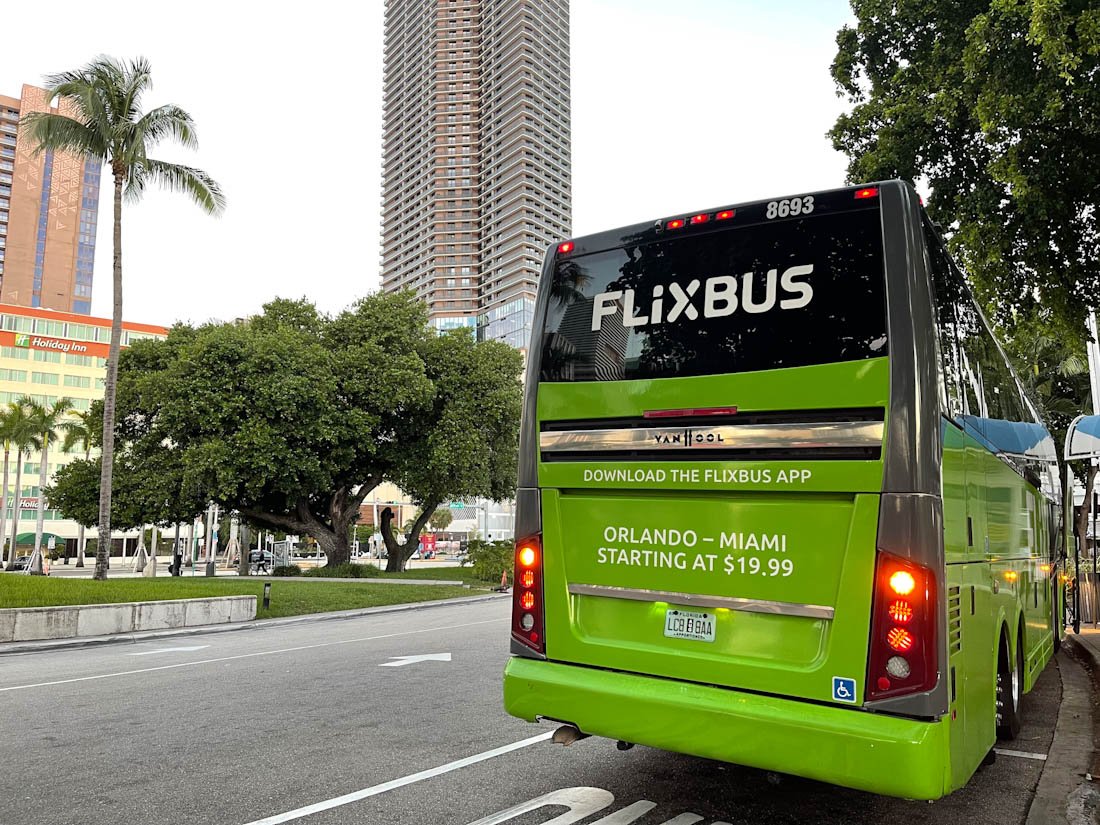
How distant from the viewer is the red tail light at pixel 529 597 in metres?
5.34

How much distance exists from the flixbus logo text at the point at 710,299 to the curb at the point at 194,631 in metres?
13.1

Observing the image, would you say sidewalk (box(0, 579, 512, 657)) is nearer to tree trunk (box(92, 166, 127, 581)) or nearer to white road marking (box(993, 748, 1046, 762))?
tree trunk (box(92, 166, 127, 581))

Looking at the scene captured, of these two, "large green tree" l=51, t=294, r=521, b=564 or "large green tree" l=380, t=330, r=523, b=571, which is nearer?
"large green tree" l=51, t=294, r=521, b=564

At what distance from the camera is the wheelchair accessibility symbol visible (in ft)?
13.5

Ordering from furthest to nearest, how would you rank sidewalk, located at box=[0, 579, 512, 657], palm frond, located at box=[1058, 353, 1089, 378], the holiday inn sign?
the holiday inn sign
palm frond, located at box=[1058, 353, 1089, 378]
sidewalk, located at box=[0, 579, 512, 657]

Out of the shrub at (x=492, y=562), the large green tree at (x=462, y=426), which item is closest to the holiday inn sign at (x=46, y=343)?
the large green tree at (x=462, y=426)

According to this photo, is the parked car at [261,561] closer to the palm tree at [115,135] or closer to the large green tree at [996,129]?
the palm tree at [115,135]

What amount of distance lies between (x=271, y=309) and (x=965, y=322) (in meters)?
35.1

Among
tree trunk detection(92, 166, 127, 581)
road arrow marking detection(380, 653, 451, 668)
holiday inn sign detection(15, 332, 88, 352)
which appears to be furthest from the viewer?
holiday inn sign detection(15, 332, 88, 352)

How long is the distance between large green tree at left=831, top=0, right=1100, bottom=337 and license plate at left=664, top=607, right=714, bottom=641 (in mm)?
7937

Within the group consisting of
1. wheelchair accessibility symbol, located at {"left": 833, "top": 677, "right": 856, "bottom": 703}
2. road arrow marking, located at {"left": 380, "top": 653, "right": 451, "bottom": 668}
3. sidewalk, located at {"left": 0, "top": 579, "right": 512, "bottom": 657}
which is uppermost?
wheelchair accessibility symbol, located at {"left": 833, "top": 677, "right": 856, "bottom": 703}

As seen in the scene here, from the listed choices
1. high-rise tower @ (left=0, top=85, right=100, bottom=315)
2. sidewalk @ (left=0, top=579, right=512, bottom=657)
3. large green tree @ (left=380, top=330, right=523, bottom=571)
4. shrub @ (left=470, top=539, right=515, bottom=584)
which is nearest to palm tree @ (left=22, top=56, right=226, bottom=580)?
sidewalk @ (left=0, top=579, right=512, bottom=657)

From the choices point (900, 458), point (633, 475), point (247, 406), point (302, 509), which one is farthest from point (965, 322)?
point (302, 509)

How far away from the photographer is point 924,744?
3914mm
